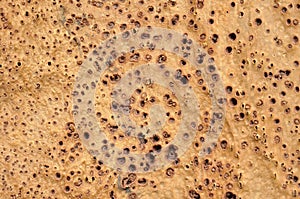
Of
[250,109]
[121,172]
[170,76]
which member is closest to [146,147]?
[121,172]

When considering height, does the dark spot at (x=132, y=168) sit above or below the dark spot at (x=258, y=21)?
below

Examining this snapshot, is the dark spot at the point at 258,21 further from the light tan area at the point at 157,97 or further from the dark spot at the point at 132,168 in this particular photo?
the dark spot at the point at 132,168

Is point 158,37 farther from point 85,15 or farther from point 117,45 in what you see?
point 85,15

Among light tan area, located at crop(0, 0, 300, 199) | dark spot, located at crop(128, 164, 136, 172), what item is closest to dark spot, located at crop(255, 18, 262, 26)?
light tan area, located at crop(0, 0, 300, 199)

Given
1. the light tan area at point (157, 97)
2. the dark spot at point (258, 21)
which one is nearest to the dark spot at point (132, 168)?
the light tan area at point (157, 97)

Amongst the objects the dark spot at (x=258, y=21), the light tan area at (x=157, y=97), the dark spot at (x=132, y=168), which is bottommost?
the dark spot at (x=132, y=168)

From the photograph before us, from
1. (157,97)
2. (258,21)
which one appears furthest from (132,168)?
(258,21)

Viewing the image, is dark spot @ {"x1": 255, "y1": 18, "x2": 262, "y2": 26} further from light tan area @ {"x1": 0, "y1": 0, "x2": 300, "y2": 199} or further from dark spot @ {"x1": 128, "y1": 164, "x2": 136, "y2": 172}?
dark spot @ {"x1": 128, "y1": 164, "x2": 136, "y2": 172}

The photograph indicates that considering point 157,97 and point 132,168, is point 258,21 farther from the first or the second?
point 132,168
